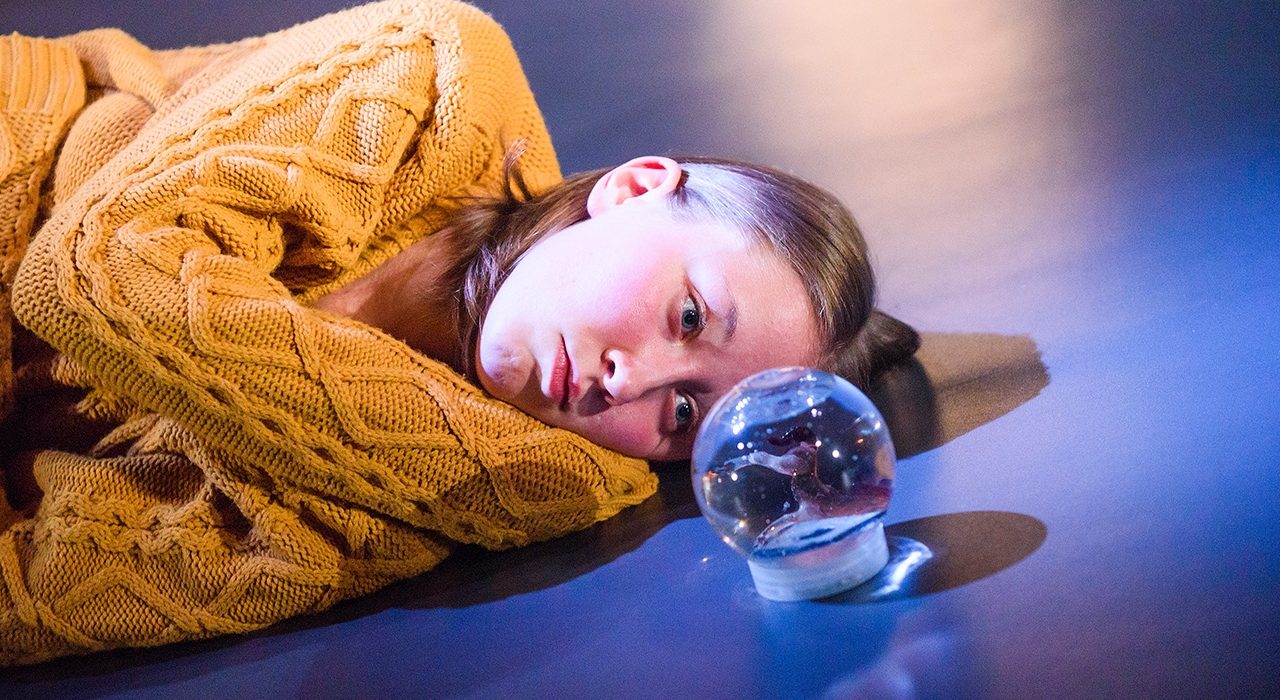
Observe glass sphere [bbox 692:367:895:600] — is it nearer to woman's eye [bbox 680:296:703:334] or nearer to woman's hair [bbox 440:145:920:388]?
woman's eye [bbox 680:296:703:334]

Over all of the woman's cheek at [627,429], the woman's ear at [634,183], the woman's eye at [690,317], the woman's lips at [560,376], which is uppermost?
the woman's ear at [634,183]

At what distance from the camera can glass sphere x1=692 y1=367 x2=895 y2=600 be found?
1.00 metres

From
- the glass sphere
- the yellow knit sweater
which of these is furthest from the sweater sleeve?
the glass sphere

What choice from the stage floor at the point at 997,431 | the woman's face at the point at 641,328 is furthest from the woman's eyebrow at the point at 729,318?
the stage floor at the point at 997,431

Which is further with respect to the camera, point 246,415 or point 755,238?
point 755,238

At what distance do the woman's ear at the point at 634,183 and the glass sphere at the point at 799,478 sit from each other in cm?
45

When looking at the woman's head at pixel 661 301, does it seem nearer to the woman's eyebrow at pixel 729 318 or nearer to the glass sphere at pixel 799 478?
the woman's eyebrow at pixel 729 318

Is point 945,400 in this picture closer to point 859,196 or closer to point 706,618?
point 706,618

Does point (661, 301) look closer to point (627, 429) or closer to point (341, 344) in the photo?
point (627, 429)

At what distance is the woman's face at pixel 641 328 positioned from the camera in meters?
1.22

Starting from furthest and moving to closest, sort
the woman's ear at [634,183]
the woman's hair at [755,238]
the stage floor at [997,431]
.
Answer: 1. the woman's ear at [634,183]
2. the woman's hair at [755,238]
3. the stage floor at [997,431]

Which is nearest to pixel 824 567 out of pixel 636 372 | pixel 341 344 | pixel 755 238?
pixel 636 372

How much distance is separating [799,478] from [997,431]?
39 cm

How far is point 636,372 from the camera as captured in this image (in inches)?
47.6
